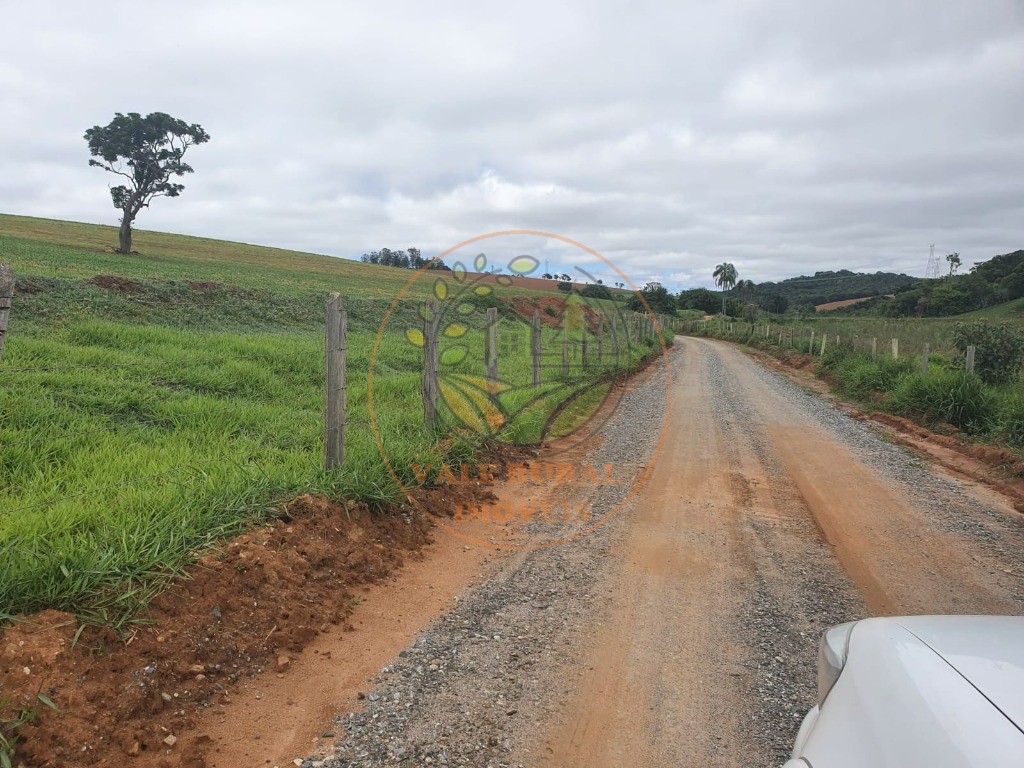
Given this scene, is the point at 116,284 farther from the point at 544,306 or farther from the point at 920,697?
the point at 920,697

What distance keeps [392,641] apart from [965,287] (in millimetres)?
80264

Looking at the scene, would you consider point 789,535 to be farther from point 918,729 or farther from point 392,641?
point 918,729

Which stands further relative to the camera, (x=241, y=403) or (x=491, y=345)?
(x=491, y=345)

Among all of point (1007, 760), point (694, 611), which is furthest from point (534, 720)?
point (1007, 760)

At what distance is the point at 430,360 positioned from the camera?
22.0ft

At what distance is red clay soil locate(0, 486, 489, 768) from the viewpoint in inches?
95.9

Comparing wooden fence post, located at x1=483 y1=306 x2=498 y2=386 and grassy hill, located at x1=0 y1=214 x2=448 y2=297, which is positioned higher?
grassy hill, located at x1=0 y1=214 x2=448 y2=297

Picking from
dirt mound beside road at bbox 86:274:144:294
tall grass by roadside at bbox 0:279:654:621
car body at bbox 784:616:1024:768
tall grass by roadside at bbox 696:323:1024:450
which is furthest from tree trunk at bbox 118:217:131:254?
car body at bbox 784:616:1024:768

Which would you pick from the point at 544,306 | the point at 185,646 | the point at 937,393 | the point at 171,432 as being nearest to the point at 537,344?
the point at 544,306

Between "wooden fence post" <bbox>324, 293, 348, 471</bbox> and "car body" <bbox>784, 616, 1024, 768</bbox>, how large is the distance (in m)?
3.94

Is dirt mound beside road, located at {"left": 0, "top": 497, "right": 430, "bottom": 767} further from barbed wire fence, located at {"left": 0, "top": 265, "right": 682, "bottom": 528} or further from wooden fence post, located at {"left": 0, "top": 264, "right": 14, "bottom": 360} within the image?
wooden fence post, located at {"left": 0, "top": 264, "right": 14, "bottom": 360}

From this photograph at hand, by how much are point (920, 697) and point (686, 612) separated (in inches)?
97.8

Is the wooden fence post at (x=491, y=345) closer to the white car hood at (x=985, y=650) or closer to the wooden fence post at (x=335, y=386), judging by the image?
the wooden fence post at (x=335, y=386)

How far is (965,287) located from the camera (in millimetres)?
65250
